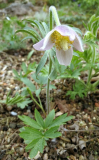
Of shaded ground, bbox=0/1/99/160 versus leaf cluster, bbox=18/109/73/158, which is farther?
shaded ground, bbox=0/1/99/160

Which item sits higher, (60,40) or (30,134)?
(60,40)

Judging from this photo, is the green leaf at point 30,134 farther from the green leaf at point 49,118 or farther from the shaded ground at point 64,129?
the shaded ground at point 64,129

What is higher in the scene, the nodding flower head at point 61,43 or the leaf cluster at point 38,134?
the nodding flower head at point 61,43

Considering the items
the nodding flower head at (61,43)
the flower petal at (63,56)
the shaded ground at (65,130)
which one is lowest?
the shaded ground at (65,130)

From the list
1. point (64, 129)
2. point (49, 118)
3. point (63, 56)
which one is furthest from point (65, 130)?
point (63, 56)

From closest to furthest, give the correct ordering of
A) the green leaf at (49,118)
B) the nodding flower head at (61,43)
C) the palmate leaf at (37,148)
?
the nodding flower head at (61,43)
the palmate leaf at (37,148)
the green leaf at (49,118)

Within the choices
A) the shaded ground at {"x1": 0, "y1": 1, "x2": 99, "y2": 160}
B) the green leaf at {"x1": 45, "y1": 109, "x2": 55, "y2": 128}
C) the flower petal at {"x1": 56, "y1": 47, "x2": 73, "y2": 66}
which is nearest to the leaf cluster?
the green leaf at {"x1": 45, "y1": 109, "x2": 55, "y2": 128}

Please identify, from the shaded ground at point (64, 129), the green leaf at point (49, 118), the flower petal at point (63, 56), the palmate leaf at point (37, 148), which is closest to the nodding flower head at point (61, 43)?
the flower petal at point (63, 56)

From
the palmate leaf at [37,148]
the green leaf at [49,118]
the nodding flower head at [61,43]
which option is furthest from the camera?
the green leaf at [49,118]

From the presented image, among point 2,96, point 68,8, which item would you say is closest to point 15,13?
point 68,8

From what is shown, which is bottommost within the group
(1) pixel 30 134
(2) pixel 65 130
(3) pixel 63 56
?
(2) pixel 65 130

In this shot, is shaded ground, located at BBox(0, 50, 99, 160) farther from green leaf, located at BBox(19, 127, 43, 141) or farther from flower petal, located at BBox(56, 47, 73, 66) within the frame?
flower petal, located at BBox(56, 47, 73, 66)

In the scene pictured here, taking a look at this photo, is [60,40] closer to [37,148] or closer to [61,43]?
[61,43]
